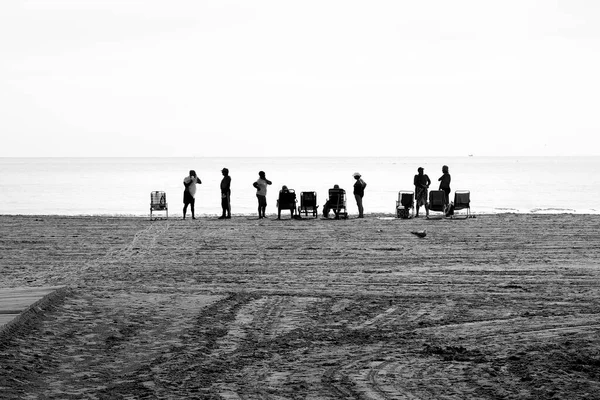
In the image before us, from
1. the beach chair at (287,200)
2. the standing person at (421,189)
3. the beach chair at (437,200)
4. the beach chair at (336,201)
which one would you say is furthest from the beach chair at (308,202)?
the beach chair at (437,200)

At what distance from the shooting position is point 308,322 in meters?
7.67

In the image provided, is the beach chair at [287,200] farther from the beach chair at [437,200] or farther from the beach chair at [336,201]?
the beach chair at [437,200]

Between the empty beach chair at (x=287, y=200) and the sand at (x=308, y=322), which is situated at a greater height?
the empty beach chair at (x=287, y=200)

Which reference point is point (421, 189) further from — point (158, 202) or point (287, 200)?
point (158, 202)

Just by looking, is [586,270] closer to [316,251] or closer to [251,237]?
[316,251]

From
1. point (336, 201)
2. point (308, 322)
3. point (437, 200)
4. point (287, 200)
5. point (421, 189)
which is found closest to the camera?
point (308, 322)

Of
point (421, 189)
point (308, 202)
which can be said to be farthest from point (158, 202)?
point (421, 189)

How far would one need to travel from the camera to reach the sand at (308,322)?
5656mm

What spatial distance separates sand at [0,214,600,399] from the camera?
566 cm

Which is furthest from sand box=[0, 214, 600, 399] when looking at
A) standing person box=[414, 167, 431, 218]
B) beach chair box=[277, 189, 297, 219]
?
standing person box=[414, 167, 431, 218]

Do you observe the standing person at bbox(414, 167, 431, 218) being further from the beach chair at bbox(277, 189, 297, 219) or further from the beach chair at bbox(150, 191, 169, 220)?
the beach chair at bbox(150, 191, 169, 220)

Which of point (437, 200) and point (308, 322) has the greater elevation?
point (437, 200)

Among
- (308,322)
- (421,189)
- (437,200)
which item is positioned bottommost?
(308,322)

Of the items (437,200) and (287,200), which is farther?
(287,200)
